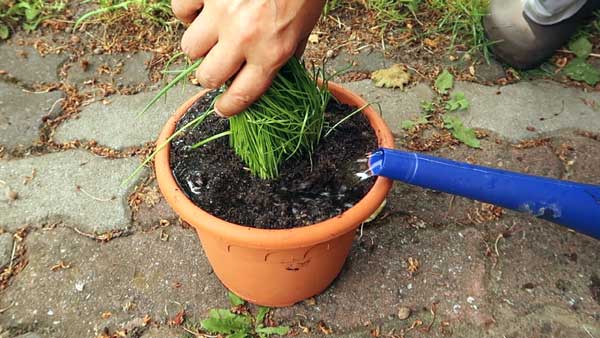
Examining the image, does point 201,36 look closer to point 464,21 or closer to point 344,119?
point 344,119

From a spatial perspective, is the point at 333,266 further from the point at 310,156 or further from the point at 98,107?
the point at 98,107

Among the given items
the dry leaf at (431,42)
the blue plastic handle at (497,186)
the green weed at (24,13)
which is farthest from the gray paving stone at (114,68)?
the blue plastic handle at (497,186)

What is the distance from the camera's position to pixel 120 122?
1673 millimetres

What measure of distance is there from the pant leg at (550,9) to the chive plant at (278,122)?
36.8 inches

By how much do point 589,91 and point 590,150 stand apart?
0.28m

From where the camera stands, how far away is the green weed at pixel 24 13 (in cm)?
194

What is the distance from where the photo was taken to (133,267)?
1.36m

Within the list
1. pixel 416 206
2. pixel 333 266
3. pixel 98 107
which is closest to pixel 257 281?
pixel 333 266

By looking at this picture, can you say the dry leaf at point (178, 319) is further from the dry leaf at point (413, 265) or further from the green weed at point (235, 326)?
the dry leaf at point (413, 265)

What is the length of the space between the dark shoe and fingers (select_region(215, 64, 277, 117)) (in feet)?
3.79

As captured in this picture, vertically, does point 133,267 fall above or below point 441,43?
below

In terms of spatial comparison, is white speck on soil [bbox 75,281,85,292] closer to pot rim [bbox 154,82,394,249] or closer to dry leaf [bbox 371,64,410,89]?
pot rim [bbox 154,82,394,249]

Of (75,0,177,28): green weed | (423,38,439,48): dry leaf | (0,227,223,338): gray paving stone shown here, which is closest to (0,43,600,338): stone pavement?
A: (0,227,223,338): gray paving stone

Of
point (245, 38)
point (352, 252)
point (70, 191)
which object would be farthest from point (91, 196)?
point (245, 38)
